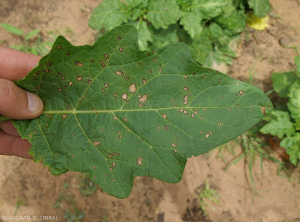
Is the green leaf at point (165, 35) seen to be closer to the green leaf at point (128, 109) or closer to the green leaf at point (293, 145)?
the green leaf at point (128, 109)

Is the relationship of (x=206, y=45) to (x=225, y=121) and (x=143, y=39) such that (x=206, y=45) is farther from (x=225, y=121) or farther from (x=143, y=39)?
(x=225, y=121)

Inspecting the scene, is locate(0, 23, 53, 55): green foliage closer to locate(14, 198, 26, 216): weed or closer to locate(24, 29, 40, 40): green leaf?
locate(24, 29, 40, 40): green leaf

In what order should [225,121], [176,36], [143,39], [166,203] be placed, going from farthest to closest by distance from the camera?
[166,203], [176,36], [143,39], [225,121]

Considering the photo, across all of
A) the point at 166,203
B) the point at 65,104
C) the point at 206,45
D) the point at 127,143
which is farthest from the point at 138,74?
the point at 166,203

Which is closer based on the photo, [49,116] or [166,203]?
[49,116]

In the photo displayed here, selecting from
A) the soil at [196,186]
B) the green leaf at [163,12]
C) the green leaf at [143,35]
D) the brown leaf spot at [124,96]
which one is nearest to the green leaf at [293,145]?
the soil at [196,186]

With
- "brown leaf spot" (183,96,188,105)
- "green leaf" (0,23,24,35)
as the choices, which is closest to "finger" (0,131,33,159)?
"green leaf" (0,23,24,35)

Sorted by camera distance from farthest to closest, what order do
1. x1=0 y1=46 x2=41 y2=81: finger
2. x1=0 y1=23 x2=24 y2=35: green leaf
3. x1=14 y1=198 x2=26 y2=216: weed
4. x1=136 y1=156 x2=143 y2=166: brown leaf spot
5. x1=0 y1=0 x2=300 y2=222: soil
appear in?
x1=0 y1=23 x2=24 y2=35: green leaf, x1=14 y1=198 x2=26 y2=216: weed, x1=0 y1=0 x2=300 y2=222: soil, x1=0 y1=46 x2=41 y2=81: finger, x1=136 y1=156 x2=143 y2=166: brown leaf spot
